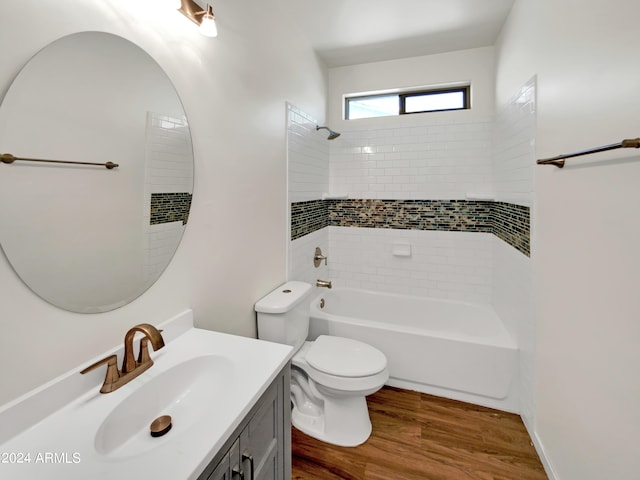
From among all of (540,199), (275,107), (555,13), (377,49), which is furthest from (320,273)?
(555,13)

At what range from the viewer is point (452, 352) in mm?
2111

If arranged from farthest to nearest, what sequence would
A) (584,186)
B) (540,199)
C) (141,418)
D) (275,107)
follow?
1. (275,107)
2. (540,199)
3. (584,186)
4. (141,418)

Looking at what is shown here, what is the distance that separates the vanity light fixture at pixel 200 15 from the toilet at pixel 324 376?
1.34m

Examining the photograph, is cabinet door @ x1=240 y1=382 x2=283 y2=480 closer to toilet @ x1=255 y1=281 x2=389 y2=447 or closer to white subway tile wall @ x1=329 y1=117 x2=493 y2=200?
toilet @ x1=255 y1=281 x2=389 y2=447

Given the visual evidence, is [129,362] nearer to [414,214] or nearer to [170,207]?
[170,207]

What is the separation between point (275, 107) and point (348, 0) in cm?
87

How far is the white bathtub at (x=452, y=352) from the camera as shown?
2025 mm

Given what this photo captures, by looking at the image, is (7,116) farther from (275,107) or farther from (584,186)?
(584,186)

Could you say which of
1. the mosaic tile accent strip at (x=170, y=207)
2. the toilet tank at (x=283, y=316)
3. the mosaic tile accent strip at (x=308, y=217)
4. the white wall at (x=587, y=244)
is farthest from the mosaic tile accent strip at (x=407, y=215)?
the mosaic tile accent strip at (x=170, y=207)

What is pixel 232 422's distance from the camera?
0.80 m

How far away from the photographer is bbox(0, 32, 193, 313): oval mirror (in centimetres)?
77

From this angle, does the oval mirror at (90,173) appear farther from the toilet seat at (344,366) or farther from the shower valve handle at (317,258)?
the shower valve handle at (317,258)

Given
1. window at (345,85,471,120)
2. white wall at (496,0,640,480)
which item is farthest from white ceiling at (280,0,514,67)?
white wall at (496,0,640,480)

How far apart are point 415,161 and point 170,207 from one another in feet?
7.66
